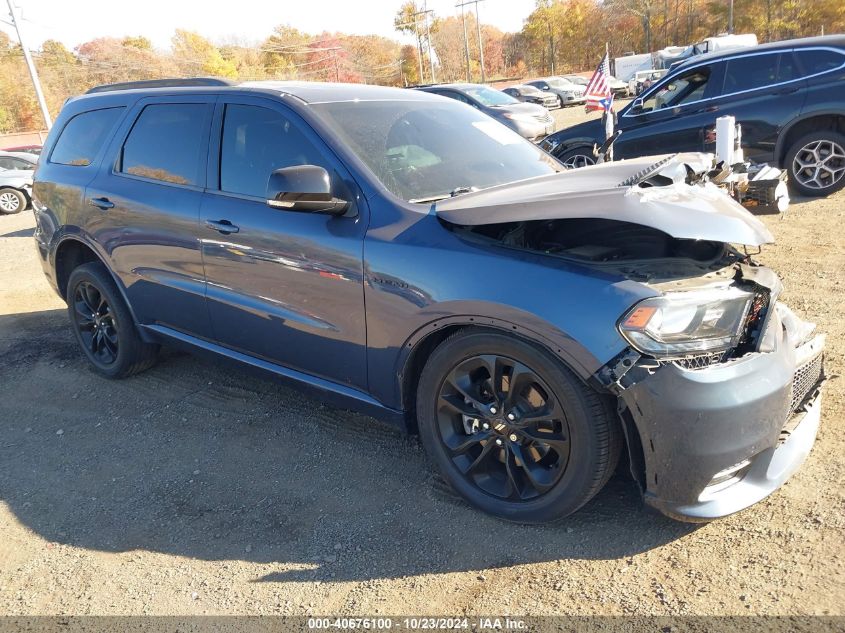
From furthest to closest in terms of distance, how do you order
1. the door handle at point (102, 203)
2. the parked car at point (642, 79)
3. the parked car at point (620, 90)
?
the parked car at point (642, 79) → the parked car at point (620, 90) → the door handle at point (102, 203)

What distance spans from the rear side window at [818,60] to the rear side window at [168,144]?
715 cm

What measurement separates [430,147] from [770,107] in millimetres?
6090

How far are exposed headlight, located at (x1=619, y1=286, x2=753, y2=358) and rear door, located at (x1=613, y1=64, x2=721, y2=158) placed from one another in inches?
260

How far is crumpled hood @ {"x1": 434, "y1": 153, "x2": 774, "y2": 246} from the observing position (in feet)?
7.63

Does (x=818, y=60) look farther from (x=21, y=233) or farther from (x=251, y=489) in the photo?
(x=21, y=233)

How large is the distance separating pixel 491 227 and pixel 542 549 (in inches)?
52.0

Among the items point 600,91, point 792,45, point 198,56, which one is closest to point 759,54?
point 792,45

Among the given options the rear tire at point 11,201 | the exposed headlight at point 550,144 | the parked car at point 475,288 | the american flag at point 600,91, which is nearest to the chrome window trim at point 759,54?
the exposed headlight at point 550,144

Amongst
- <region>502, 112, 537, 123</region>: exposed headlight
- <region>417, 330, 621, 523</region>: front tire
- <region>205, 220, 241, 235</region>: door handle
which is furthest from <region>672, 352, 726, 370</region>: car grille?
<region>502, 112, 537, 123</region>: exposed headlight

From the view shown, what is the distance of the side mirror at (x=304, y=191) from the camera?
276 cm

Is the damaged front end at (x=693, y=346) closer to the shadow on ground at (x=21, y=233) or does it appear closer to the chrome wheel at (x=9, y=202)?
the shadow on ground at (x=21, y=233)

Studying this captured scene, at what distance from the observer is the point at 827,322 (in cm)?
426

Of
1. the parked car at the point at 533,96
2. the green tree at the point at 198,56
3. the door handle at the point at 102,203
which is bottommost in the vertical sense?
the door handle at the point at 102,203

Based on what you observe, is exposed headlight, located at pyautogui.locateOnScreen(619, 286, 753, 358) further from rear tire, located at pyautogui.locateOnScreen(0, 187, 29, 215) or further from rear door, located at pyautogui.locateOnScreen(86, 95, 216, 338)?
rear tire, located at pyautogui.locateOnScreen(0, 187, 29, 215)
